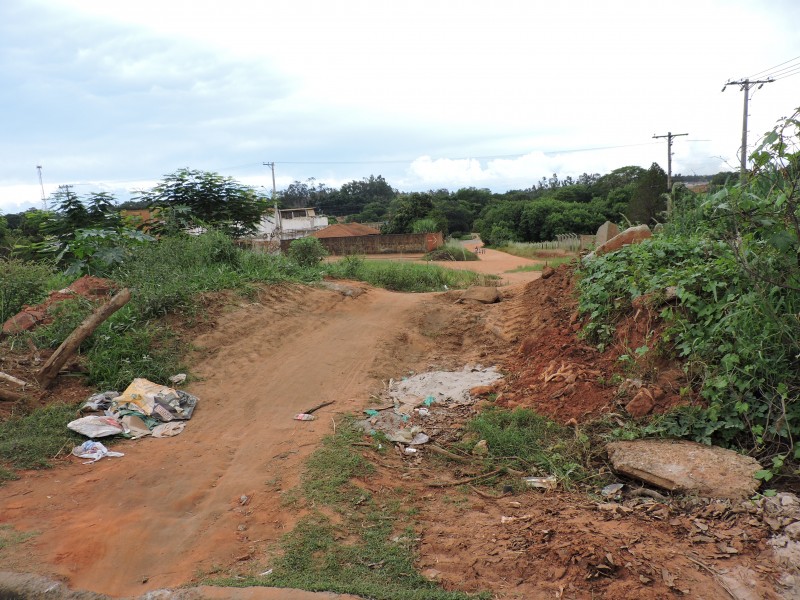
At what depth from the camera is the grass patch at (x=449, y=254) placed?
2400cm

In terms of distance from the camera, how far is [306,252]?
13.3 m

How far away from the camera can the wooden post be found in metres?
5.76

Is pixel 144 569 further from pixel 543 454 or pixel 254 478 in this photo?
pixel 543 454

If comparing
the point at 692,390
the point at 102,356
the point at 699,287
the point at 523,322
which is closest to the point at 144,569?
the point at 102,356

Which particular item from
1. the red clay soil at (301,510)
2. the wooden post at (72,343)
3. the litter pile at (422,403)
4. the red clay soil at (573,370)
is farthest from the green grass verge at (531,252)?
the wooden post at (72,343)

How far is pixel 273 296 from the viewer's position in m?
9.08

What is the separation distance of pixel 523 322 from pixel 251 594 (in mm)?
5998

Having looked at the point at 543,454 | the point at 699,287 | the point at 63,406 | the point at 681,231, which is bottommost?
the point at 543,454

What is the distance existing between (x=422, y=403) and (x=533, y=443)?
5.06 feet

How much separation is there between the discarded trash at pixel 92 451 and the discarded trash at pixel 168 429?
48cm

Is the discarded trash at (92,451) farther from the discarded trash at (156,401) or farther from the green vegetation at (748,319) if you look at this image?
the green vegetation at (748,319)

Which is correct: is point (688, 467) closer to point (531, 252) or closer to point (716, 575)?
point (716, 575)

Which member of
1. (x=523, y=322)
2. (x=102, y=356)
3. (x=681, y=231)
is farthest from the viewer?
(x=523, y=322)

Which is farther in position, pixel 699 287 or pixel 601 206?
pixel 601 206
